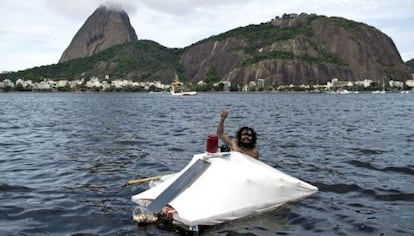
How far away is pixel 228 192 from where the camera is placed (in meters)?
9.55

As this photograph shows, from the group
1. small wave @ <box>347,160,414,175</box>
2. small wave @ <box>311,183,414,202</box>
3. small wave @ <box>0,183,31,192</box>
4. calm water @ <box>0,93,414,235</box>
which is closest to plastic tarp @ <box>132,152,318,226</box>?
calm water @ <box>0,93,414,235</box>

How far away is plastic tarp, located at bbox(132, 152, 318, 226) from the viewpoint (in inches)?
362

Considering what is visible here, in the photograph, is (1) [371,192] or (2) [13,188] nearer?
(1) [371,192]

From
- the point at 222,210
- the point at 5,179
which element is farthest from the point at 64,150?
the point at 222,210

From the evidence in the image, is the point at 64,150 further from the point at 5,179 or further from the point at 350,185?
the point at 350,185

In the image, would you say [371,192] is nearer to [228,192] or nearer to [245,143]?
[245,143]

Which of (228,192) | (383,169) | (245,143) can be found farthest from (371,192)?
(228,192)

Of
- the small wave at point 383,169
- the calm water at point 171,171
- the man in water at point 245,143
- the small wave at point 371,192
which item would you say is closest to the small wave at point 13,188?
the calm water at point 171,171

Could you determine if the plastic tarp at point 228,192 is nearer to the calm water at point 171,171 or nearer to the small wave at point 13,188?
the calm water at point 171,171

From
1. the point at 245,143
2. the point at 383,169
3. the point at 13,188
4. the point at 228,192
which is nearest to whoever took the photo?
the point at 228,192

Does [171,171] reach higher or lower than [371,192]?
higher

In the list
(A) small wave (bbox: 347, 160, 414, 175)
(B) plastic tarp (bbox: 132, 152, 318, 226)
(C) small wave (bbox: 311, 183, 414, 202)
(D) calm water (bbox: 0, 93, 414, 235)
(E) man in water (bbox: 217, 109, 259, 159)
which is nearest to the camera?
(B) plastic tarp (bbox: 132, 152, 318, 226)

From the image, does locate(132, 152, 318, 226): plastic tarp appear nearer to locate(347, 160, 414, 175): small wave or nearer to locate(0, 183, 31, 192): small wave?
locate(0, 183, 31, 192): small wave

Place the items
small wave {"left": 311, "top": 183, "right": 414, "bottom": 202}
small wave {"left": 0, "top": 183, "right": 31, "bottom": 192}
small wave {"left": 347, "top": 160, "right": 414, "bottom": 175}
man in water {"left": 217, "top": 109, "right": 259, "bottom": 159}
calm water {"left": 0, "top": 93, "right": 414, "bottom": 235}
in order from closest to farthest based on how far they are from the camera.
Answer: calm water {"left": 0, "top": 93, "right": 414, "bottom": 235}, man in water {"left": 217, "top": 109, "right": 259, "bottom": 159}, small wave {"left": 311, "top": 183, "right": 414, "bottom": 202}, small wave {"left": 0, "top": 183, "right": 31, "bottom": 192}, small wave {"left": 347, "top": 160, "right": 414, "bottom": 175}
